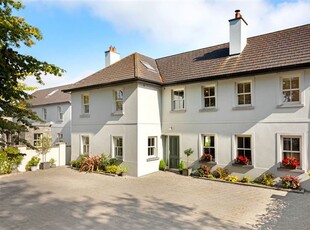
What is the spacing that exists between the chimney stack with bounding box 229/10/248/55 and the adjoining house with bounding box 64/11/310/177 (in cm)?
6

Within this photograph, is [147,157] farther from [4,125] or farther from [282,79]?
[4,125]

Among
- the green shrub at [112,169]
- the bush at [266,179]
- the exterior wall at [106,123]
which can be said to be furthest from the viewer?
the green shrub at [112,169]

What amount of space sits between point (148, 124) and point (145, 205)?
23.1 ft

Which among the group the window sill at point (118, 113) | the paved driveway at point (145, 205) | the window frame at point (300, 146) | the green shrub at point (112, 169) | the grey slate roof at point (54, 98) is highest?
the grey slate roof at point (54, 98)

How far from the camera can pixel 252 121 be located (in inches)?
520

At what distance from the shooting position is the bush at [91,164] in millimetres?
16347

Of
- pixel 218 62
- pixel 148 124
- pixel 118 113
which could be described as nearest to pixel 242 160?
pixel 148 124

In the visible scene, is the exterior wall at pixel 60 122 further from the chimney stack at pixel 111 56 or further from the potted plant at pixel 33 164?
the chimney stack at pixel 111 56

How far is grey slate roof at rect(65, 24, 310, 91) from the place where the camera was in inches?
505

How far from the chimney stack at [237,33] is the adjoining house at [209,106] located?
6 cm

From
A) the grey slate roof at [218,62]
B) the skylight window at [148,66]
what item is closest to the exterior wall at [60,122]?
the grey slate roof at [218,62]

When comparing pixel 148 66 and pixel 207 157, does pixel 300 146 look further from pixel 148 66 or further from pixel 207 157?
pixel 148 66

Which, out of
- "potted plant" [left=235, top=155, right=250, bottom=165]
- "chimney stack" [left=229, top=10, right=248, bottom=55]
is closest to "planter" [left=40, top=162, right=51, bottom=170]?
"potted plant" [left=235, top=155, right=250, bottom=165]

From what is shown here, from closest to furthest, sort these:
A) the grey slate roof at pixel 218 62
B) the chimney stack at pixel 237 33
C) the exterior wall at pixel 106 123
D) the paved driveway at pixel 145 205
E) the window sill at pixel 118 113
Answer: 1. the paved driveway at pixel 145 205
2. the grey slate roof at pixel 218 62
3. the chimney stack at pixel 237 33
4. the exterior wall at pixel 106 123
5. the window sill at pixel 118 113
